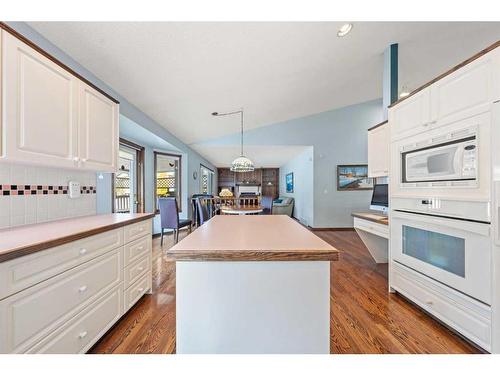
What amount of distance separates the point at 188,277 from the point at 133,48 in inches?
82.2

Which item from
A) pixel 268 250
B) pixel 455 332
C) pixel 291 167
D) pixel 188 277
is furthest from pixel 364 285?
pixel 291 167

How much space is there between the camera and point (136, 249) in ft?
6.74

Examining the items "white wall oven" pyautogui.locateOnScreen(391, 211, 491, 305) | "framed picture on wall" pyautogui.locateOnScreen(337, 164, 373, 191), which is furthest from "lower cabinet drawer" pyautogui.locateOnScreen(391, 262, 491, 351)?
"framed picture on wall" pyautogui.locateOnScreen(337, 164, 373, 191)

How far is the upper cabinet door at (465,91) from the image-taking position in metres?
1.41

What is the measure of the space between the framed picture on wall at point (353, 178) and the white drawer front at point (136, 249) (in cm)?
500

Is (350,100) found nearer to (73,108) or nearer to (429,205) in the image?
(429,205)

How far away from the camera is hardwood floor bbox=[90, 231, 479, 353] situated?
155 centimetres

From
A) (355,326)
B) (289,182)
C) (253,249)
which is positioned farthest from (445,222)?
(289,182)

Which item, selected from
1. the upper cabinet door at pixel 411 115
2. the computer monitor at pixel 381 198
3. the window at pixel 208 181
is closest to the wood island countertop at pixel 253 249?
the upper cabinet door at pixel 411 115

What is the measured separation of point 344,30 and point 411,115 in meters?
1.24

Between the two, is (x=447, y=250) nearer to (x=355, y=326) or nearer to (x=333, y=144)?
(x=355, y=326)

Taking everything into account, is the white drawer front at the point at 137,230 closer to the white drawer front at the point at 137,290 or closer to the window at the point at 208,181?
the white drawer front at the point at 137,290

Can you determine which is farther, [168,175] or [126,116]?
[168,175]

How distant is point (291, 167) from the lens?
8781 mm
